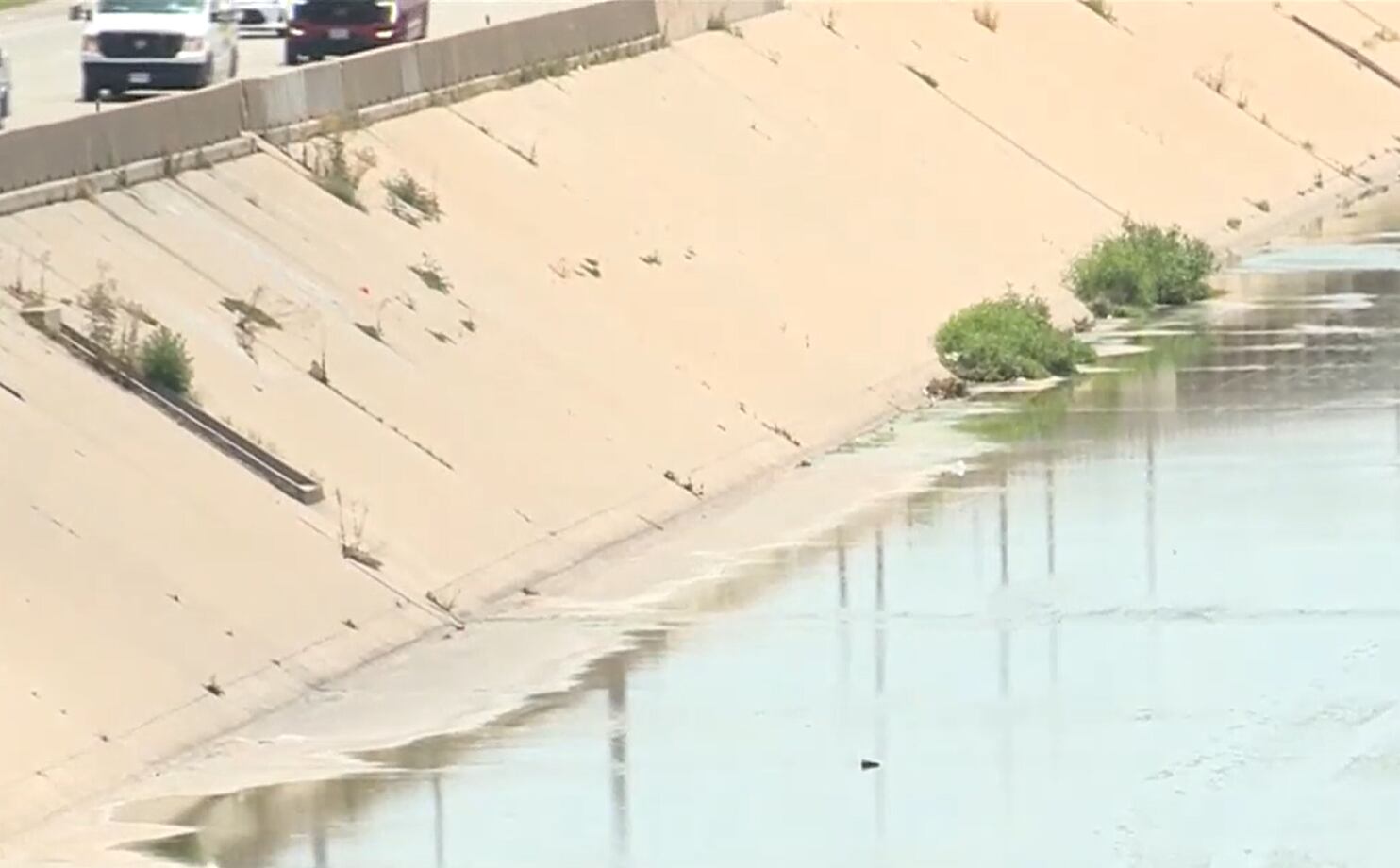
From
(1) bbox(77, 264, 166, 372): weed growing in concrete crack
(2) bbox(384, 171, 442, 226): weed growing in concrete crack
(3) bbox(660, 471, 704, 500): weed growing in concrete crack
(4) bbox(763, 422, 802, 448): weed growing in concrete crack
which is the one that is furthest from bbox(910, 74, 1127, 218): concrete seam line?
(1) bbox(77, 264, 166, 372): weed growing in concrete crack

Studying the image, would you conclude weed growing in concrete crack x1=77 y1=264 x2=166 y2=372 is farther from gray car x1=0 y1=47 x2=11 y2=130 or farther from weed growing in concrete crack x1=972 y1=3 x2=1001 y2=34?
weed growing in concrete crack x1=972 y1=3 x2=1001 y2=34

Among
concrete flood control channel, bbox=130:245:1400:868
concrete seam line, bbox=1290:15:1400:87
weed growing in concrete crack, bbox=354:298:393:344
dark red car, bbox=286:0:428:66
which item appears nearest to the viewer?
concrete flood control channel, bbox=130:245:1400:868

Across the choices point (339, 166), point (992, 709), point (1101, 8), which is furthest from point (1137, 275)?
point (992, 709)

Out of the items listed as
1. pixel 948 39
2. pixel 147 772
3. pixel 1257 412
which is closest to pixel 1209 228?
pixel 948 39

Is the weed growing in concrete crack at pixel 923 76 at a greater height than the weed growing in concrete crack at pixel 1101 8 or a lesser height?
lesser

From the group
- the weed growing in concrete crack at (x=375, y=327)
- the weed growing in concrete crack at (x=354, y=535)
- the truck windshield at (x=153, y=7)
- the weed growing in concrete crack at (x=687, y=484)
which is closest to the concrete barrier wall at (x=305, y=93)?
the weed growing in concrete crack at (x=375, y=327)

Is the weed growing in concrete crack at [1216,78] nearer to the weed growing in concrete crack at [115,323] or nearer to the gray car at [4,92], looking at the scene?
the gray car at [4,92]

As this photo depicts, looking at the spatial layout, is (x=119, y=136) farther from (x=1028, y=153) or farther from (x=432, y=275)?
(x=1028, y=153)
